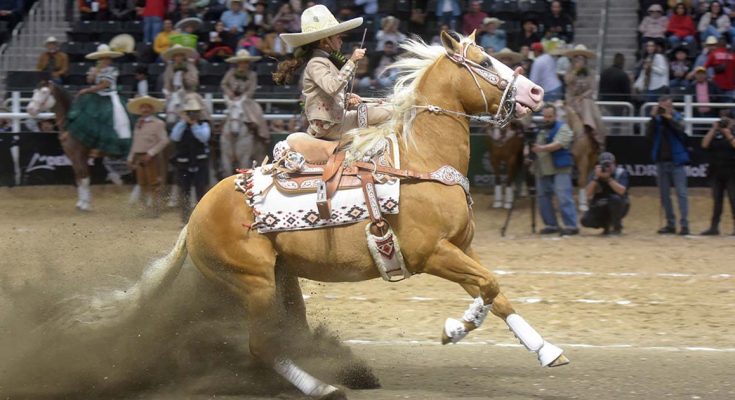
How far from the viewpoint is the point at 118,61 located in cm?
1889

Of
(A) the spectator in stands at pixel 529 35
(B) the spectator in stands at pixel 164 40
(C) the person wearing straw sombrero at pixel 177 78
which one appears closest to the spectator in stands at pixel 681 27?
(A) the spectator in stands at pixel 529 35

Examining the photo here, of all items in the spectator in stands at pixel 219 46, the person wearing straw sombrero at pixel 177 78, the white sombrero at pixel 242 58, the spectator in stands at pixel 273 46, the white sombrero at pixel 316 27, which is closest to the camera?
the white sombrero at pixel 316 27

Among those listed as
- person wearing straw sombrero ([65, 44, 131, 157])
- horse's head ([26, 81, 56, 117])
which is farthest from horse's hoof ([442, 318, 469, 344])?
horse's head ([26, 81, 56, 117])

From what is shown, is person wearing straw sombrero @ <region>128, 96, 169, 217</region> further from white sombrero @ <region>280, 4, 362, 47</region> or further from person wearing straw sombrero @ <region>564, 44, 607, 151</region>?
white sombrero @ <region>280, 4, 362, 47</region>

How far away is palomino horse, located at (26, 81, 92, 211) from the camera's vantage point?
52.8ft

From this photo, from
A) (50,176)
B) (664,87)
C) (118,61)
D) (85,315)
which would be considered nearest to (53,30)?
(118,61)

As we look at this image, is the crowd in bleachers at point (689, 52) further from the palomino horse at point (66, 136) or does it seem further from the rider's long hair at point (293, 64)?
the rider's long hair at point (293, 64)

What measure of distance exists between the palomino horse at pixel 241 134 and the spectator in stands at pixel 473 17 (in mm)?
3944

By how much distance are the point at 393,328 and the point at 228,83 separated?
7782 millimetres

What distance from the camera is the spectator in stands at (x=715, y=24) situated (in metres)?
17.4

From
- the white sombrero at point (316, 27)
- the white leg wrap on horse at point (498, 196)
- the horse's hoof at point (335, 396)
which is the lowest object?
the white leg wrap on horse at point (498, 196)

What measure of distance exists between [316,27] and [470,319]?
2.02 metres

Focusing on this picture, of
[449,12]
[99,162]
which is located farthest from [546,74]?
[99,162]

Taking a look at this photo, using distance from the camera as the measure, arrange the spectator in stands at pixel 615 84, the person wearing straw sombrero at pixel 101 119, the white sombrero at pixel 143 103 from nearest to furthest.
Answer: the white sombrero at pixel 143 103, the person wearing straw sombrero at pixel 101 119, the spectator in stands at pixel 615 84
